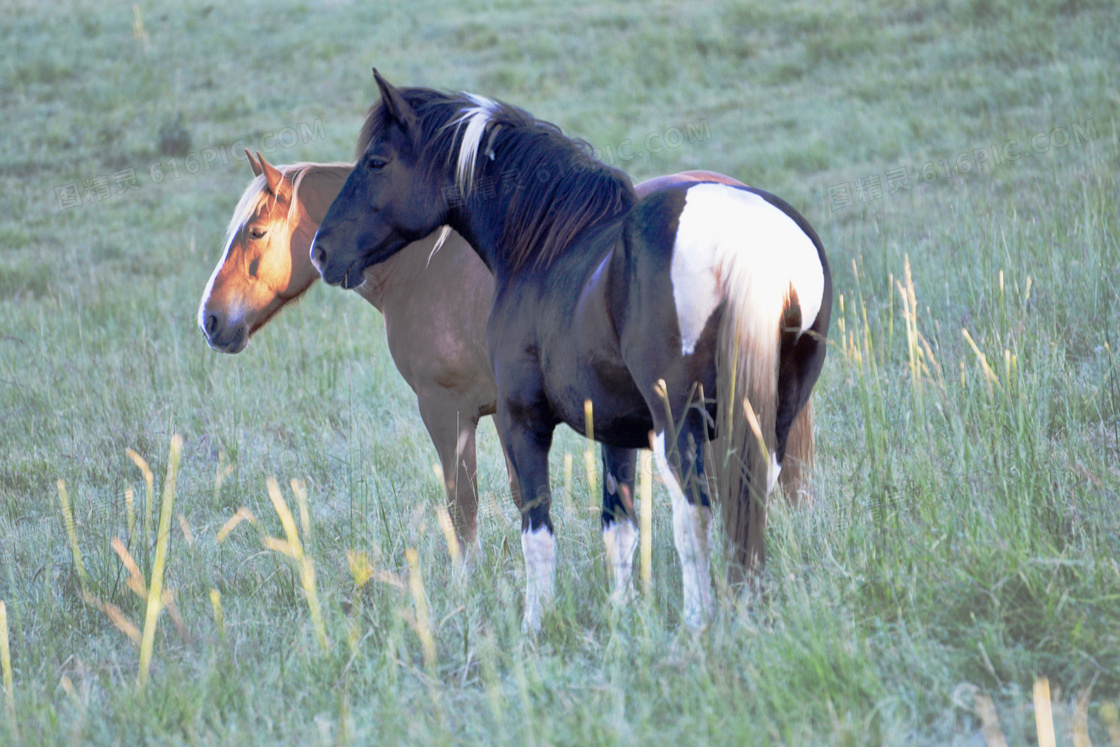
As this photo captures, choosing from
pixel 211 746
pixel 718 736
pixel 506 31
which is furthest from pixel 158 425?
pixel 506 31

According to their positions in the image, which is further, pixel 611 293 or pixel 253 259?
pixel 253 259

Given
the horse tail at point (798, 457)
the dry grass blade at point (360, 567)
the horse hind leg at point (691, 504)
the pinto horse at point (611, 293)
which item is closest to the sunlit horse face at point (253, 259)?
the pinto horse at point (611, 293)

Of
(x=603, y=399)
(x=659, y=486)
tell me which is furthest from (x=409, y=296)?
(x=603, y=399)

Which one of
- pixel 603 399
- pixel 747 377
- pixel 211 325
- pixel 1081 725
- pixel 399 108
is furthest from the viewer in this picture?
pixel 211 325

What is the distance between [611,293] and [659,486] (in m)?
1.70

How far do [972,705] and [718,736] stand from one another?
0.62 m

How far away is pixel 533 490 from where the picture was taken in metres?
2.87

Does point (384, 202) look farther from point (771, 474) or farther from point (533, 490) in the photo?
point (771, 474)

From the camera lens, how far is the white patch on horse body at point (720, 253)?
2229mm

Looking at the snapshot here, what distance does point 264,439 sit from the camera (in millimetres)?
5406

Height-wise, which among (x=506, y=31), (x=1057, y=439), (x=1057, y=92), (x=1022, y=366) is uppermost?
(x=506, y=31)

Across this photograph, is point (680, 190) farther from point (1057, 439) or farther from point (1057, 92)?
point (1057, 92)

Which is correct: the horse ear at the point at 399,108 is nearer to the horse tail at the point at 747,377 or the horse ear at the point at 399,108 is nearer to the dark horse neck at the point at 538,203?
the dark horse neck at the point at 538,203

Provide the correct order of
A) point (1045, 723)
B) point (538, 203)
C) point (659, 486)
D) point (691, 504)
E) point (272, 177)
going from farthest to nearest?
point (272, 177) → point (659, 486) → point (538, 203) → point (691, 504) → point (1045, 723)
